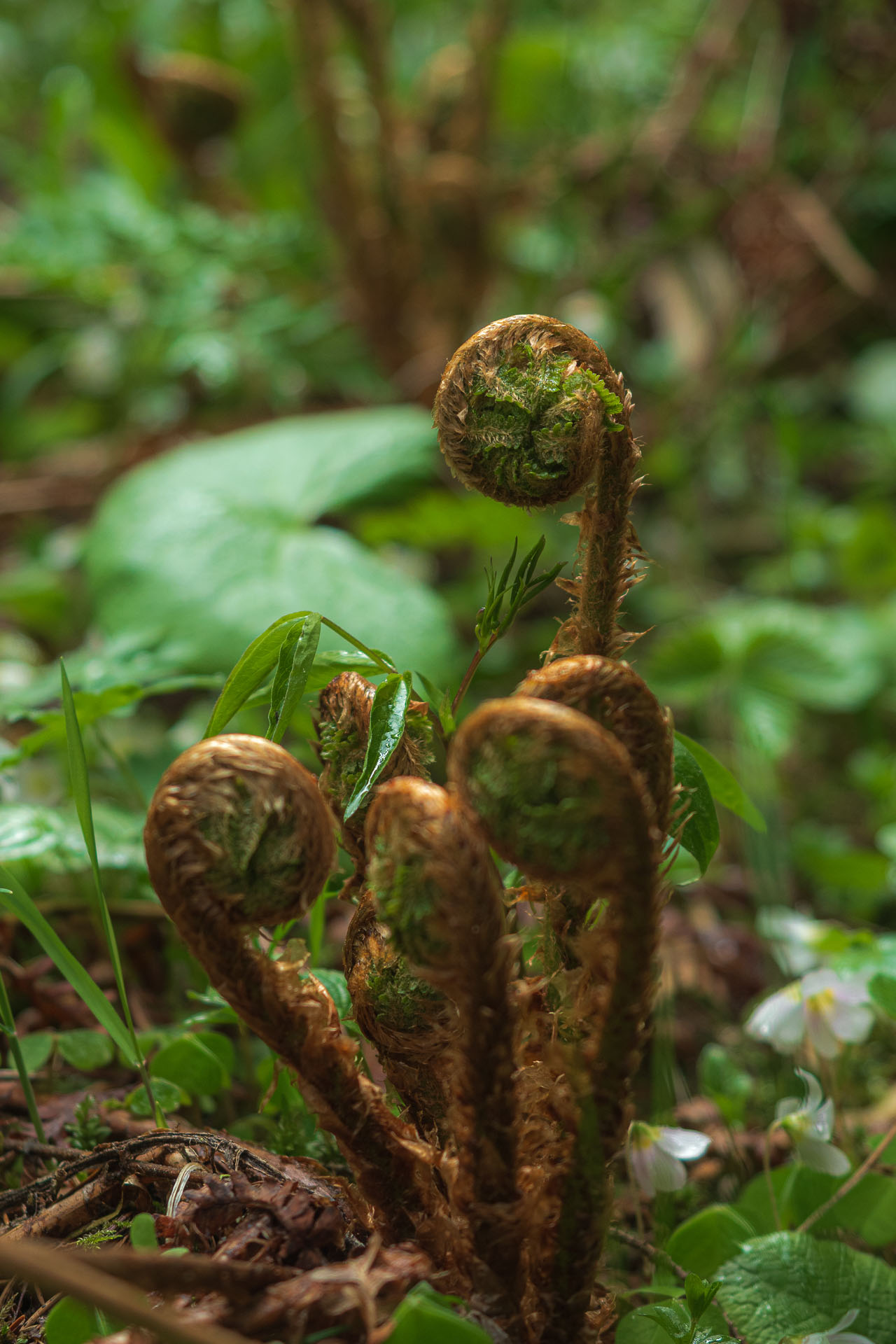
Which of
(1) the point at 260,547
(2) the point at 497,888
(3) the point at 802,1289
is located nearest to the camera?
(2) the point at 497,888

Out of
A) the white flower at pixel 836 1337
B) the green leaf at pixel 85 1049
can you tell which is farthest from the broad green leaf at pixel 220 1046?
the white flower at pixel 836 1337

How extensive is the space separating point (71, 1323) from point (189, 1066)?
26cm

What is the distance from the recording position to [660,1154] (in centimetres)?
79

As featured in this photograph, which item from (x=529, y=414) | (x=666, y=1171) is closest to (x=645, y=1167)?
(x=666, y=1171)

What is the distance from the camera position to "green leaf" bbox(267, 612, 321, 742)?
60 cm

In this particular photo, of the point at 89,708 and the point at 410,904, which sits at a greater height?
the point at 410,904

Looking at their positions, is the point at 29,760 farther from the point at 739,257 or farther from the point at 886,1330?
the point at 739,257

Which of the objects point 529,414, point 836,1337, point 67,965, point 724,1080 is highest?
point 529,414

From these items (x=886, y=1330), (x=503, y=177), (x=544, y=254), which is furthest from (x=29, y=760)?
(x=503, y=177)

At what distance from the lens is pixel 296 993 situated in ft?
1.77

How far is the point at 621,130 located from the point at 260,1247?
111 inches

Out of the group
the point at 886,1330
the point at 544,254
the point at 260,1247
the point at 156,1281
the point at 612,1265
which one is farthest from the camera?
the point at 544,254

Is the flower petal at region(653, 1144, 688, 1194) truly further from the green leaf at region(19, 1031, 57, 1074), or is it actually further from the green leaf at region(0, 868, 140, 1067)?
the green leaf at region(19, 1031, 57, 1074)

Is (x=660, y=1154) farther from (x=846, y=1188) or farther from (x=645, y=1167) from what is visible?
(x=846, y=1188)
